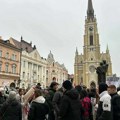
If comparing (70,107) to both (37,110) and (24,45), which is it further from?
(24,45)

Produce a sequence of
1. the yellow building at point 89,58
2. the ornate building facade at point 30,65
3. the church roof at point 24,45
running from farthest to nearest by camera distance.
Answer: the yellow building at point 89,58
the church roof at point 24,45
the ornate building facade at point 30,65

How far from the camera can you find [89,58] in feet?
306

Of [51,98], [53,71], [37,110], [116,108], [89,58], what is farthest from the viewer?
[89,58]

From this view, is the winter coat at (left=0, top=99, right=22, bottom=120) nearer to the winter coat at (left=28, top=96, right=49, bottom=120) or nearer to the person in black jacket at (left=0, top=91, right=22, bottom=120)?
the person in black jacket at (left=0, top=91, right=22, bottom=120)

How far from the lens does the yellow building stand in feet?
297

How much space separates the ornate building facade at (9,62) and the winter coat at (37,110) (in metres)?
42.7

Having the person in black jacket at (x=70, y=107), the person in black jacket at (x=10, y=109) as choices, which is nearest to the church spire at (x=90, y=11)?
the person in black jacket at (x=10, y=109)

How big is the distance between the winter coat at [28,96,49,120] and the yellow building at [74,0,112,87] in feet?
275

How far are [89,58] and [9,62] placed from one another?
4743 cm

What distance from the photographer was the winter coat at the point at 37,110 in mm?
5801

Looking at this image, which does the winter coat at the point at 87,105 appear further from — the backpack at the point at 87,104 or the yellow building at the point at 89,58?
the yellow building at the point at 89,58

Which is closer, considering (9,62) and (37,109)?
(37,109)

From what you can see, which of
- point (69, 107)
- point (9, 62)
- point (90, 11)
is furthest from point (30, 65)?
point (69, 107)

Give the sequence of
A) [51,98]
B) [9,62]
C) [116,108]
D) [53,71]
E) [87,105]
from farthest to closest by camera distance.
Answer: [53,71], [9,62], [87,105], [51,98], [116,108]
